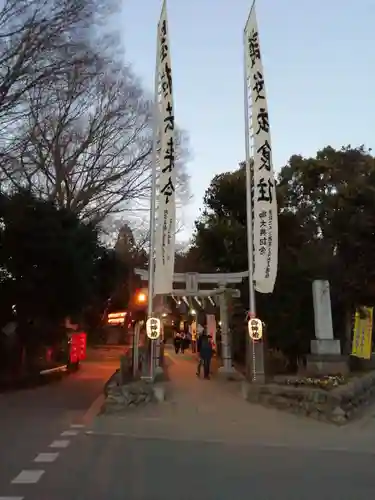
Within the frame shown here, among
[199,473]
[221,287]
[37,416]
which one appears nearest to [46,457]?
[199,473]

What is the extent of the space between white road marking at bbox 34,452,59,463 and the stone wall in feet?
21.1

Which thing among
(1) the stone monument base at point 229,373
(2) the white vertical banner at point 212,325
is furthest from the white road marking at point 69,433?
(2) the white vertical banner at point 212,325

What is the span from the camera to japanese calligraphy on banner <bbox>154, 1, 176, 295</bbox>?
1820cm

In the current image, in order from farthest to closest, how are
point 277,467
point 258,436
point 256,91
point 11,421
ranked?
1. point 256,91
2. point 11,421
3. point 258,436
4. point 277,467

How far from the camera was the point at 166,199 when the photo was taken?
18.3 meters

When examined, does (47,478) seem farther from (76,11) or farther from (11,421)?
(76,11)

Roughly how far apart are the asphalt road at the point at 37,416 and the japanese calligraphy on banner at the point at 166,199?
179 inches

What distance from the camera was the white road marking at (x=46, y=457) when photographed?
882 cm

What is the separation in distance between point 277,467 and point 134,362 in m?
15.8

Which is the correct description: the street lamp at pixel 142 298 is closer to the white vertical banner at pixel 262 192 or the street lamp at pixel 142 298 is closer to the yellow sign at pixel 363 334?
the yellow sign at pixel 363 334

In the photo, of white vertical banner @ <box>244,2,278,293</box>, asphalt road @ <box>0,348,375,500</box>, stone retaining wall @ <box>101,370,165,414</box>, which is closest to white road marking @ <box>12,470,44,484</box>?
asphalt road @ <box>0,348,375,500</box>

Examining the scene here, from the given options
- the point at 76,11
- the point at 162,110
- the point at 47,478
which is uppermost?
the point at 76,11

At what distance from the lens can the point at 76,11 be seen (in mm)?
16688

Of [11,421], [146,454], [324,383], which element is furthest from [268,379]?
[146,454]
